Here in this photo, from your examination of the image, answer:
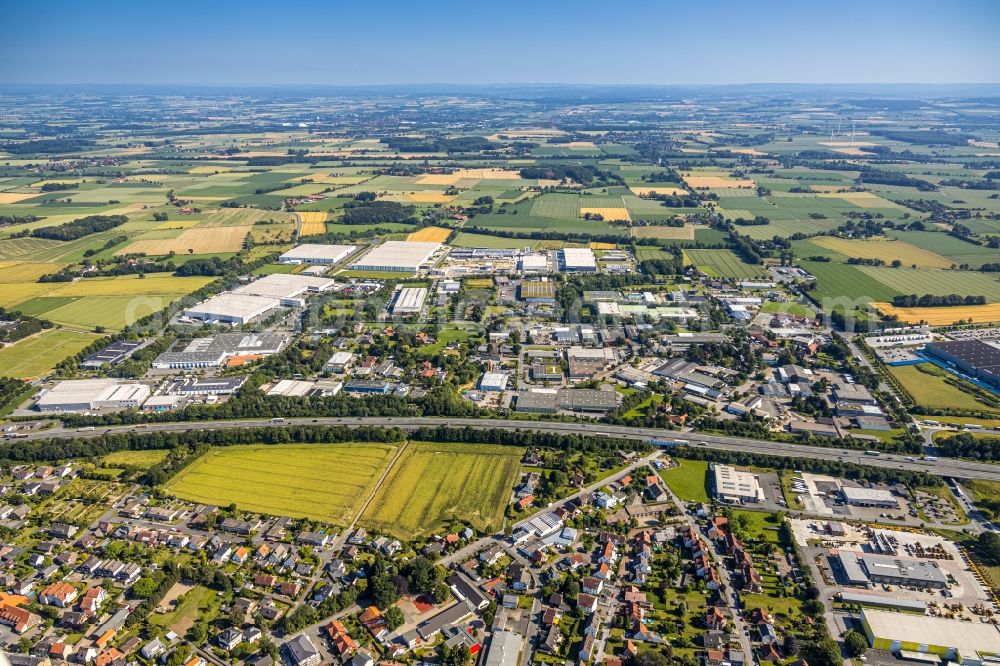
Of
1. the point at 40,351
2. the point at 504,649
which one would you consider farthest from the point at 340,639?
the point at 40,351

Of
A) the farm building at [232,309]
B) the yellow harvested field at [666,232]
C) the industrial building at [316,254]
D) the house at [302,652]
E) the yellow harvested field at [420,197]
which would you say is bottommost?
the house at [302,652]

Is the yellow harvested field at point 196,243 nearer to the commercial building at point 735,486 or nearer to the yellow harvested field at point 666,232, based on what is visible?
the yellow harvested field at point 666,232

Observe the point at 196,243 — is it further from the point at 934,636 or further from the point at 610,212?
the point at 934,636

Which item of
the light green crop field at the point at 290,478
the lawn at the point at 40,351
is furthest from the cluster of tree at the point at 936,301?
the lawn at the point at 40,351

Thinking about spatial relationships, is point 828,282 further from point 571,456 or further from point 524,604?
point 524,604

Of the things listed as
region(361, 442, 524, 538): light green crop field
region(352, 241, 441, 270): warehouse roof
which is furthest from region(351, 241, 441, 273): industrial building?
region(361, 442, 524, 538): light green crop field

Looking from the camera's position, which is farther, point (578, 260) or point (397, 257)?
point (397, 257)

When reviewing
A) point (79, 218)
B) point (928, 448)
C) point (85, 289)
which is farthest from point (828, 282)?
point (79, 218)
